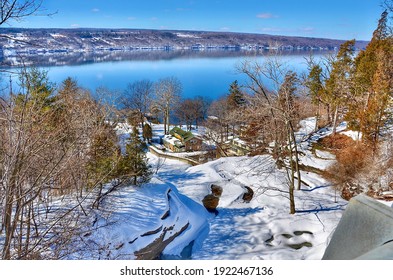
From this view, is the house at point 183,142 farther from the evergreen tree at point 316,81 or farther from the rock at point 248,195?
the rock at point 248,195

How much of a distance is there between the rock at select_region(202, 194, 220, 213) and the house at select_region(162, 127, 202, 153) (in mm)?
13191

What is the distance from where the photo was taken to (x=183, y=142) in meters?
25.7

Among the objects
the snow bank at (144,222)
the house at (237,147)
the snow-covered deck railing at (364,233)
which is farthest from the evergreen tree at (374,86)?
the snow-covered deck railing at (364,233)

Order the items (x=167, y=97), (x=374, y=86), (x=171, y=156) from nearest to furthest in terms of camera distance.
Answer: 1. (x=374, y=86)
2. (x=171, y=156)
3. (x=167, y=97)

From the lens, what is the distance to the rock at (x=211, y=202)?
11.1m

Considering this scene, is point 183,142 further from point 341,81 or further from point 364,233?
point 364,233

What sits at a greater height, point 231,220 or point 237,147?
point 231,220

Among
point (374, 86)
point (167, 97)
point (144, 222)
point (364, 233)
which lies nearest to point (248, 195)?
point (144, 222)

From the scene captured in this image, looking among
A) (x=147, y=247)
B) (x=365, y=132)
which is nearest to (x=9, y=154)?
(x=147, y=247)

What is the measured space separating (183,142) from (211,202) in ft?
46.8

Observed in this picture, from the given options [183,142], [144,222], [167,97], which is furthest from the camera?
[167,97]

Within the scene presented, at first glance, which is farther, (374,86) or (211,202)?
(374,86)

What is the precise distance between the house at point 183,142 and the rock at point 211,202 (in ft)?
43.3

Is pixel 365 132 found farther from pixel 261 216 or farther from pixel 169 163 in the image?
pixel 169 163
